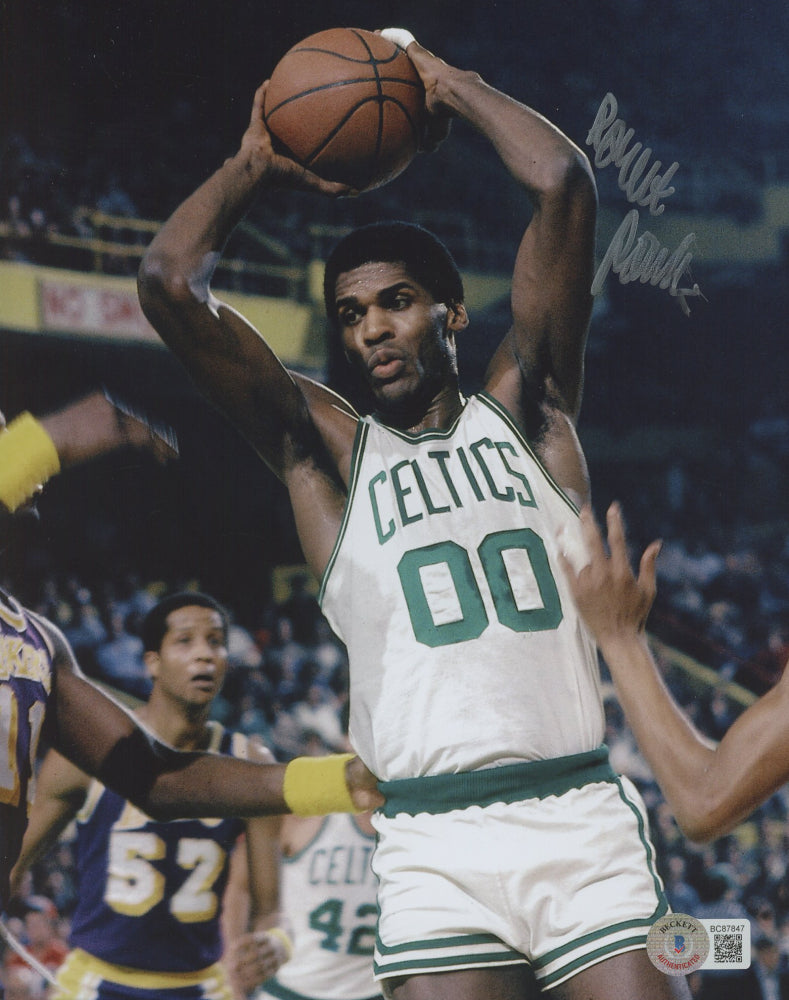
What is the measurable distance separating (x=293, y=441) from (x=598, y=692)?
2.82 feet

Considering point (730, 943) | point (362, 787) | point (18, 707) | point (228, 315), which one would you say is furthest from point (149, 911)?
point (228, 315)

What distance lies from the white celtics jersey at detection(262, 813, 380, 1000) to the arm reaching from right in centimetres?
247

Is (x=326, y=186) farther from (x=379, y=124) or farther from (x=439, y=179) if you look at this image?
(x=439, y=179)

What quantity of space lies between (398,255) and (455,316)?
0.72ft

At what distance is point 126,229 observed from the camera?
6668 millimetres

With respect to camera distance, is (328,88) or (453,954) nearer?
(453,954)

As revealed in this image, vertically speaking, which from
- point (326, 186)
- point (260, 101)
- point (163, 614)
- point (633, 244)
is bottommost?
point (163, 614)

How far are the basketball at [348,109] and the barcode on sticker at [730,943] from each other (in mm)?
2016

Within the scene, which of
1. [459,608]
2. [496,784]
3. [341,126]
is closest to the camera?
[496,784]

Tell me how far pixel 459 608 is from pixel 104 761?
108 centimetres

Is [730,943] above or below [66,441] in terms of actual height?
below

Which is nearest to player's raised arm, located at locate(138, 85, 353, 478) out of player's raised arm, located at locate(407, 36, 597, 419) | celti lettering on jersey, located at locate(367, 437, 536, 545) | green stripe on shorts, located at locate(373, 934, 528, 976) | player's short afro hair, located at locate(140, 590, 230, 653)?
celti lettering on jersey, located at locate(367, 437, 536, 545)

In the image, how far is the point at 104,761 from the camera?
277cm

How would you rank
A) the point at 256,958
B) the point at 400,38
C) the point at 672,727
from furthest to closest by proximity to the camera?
the point at 256,958, the point at 400,38, the point at 672,727
